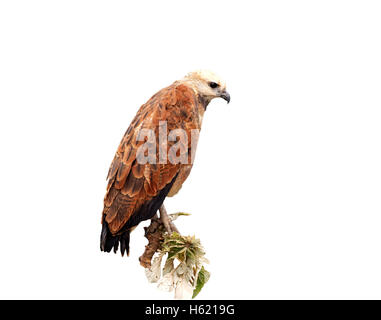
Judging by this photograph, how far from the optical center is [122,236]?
446 centimetres

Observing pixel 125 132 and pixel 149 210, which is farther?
pixel 125 132

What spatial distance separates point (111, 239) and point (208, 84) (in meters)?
1.47

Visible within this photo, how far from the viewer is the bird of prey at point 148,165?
434 centimetres

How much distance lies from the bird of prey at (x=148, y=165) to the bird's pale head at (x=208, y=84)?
72 mm

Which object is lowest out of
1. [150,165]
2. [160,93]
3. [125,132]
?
[150,165]

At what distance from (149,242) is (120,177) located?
0.70m

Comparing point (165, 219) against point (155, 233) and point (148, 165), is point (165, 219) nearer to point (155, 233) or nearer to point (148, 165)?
point (155, 233)

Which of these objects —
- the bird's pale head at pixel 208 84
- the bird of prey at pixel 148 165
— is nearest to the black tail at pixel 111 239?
the bird of prey at pixel 148 165

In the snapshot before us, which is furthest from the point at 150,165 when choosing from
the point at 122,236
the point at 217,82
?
the point at 217,82

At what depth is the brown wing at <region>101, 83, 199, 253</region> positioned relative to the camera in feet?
14.2

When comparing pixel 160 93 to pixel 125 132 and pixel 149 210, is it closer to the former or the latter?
pixel 125 132

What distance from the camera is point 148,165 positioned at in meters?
4.35

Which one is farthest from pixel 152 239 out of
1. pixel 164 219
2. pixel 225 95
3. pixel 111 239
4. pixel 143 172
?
pixel 225 95

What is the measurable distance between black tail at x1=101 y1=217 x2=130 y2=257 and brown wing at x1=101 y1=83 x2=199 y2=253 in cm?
2
